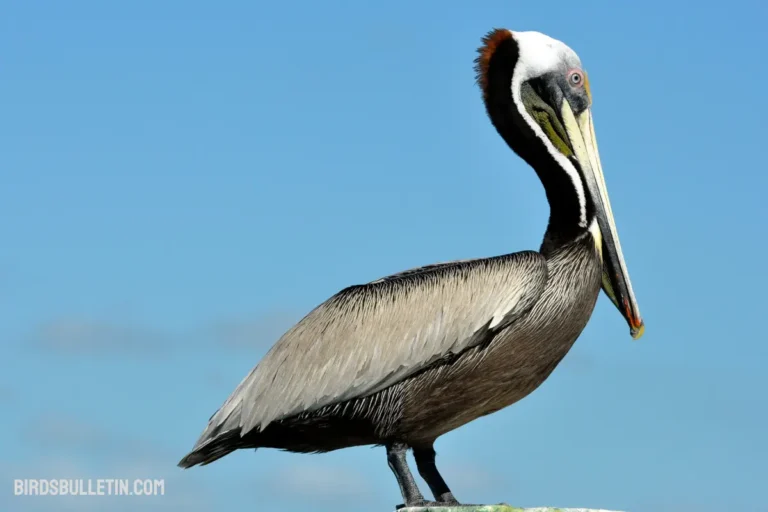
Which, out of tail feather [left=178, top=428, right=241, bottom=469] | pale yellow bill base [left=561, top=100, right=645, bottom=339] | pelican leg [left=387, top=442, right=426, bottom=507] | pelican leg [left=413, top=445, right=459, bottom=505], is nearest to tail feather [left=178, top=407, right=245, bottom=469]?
tail feather [left=178, top=428, right=241, bottom=469]

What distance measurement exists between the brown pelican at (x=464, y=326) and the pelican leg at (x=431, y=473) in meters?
0.01

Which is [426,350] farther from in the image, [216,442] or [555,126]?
[555,126]

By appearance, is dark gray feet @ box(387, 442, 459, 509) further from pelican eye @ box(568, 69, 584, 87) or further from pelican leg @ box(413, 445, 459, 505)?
pelican eye @ box(568, 69, 584, 87)

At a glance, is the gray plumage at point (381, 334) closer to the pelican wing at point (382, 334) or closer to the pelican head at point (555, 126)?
the pelican wing at point (382, 334)

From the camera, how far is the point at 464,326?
30.2 feet

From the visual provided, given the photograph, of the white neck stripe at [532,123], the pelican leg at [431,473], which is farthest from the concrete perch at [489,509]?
the white neck stripe at [532,123]

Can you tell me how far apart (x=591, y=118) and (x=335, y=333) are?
2.84m

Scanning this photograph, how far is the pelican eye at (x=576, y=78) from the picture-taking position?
10.2 metres

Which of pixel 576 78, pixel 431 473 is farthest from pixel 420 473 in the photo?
pixel 576 78

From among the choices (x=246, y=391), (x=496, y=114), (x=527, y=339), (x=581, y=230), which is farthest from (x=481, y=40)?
(x=246, y=391)

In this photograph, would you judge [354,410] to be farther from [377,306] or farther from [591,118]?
[591,118]

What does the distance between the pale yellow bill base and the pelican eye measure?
0.18 m

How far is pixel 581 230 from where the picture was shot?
31.9 ft

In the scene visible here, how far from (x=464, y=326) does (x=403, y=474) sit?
1.22 metres
